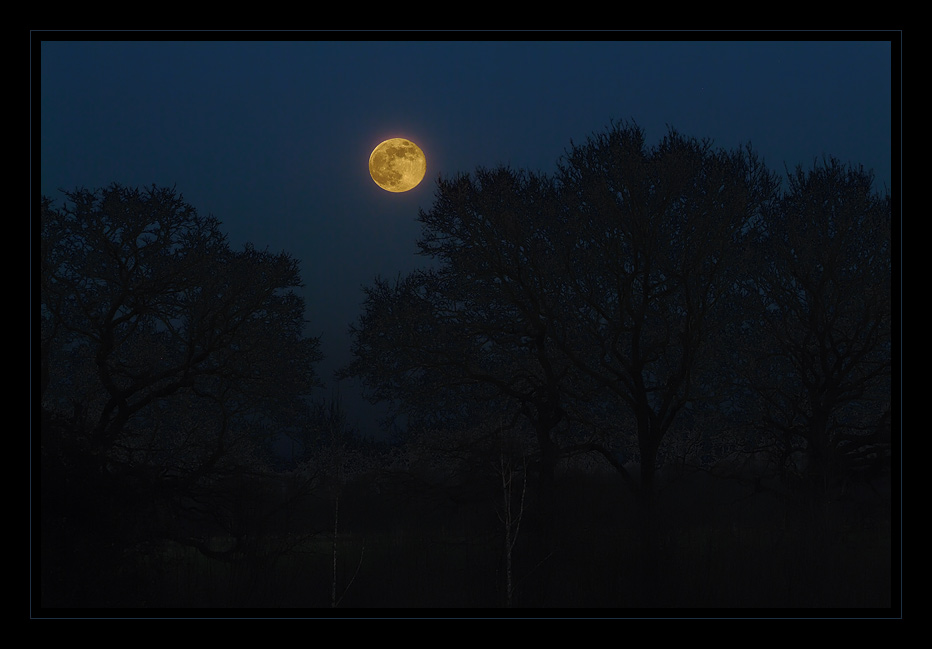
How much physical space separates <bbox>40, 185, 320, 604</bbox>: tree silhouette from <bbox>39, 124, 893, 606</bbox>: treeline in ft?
0.48

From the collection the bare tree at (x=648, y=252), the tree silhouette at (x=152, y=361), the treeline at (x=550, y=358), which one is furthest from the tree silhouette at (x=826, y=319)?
the tree silhouette at (x=152, y=361)

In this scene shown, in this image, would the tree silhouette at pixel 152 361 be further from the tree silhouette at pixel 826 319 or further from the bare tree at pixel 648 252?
the tree silhouette at pixel 826 319

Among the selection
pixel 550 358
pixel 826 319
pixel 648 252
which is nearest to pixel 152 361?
pixel 550 358

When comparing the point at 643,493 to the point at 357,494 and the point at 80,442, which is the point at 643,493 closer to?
the point at 357,494

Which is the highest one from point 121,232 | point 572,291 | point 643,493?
point 121,232

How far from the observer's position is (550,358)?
66.8 ft

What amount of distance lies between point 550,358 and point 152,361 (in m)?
13.3

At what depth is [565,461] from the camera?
899 inches

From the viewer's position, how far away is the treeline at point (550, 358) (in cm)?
1634

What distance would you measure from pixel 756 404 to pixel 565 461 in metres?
A: 6.33

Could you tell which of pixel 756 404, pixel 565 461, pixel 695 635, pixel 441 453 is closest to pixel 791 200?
pixel 756 404

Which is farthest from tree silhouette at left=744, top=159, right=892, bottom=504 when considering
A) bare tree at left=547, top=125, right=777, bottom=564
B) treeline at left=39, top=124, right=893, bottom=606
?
bare tree at left=547, top=125, right=777, bottom=564

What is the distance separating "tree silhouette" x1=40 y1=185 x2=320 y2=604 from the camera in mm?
12148

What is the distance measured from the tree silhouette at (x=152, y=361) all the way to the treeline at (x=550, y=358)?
146 mm
